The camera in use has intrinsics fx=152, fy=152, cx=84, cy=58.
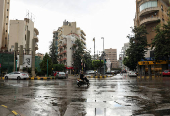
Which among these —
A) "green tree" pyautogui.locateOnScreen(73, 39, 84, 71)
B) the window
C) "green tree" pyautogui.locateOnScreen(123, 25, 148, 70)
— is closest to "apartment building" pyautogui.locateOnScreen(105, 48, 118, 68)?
"green tree" pyautogui.locateOnScreen(73, 39, 84, 71)

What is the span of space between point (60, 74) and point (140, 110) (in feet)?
89.9

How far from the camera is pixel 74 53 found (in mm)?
70312

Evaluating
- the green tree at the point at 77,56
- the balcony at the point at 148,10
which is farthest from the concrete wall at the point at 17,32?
the balcony at the point at 148,10

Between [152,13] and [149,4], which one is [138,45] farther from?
[149,4]

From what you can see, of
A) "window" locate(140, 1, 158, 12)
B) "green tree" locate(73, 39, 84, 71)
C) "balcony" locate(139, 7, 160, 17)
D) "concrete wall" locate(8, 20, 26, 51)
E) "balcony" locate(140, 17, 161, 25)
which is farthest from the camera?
"green tree" locate(73, 39, 84, 71)

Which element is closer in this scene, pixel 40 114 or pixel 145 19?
pixel 40 114

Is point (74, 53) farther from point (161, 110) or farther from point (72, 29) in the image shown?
point (161, 110)

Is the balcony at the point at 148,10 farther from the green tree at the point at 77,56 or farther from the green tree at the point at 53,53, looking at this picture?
the green tree at the point at 53,53

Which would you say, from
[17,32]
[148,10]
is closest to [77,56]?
[17,32]

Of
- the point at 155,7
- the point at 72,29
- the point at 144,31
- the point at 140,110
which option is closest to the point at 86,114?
the point at 140,110

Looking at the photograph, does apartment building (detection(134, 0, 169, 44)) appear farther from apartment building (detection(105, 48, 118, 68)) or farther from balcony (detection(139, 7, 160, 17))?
apartment building (detection(105, 48, 118, 68))

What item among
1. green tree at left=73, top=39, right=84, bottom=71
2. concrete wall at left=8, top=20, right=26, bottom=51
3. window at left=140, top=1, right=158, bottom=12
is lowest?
green tree at left=73, top=39, right=84, bottom=71

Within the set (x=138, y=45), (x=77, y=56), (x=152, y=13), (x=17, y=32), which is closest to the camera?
(x=138, y=45)

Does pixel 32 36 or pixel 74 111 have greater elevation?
pixel 32 36
